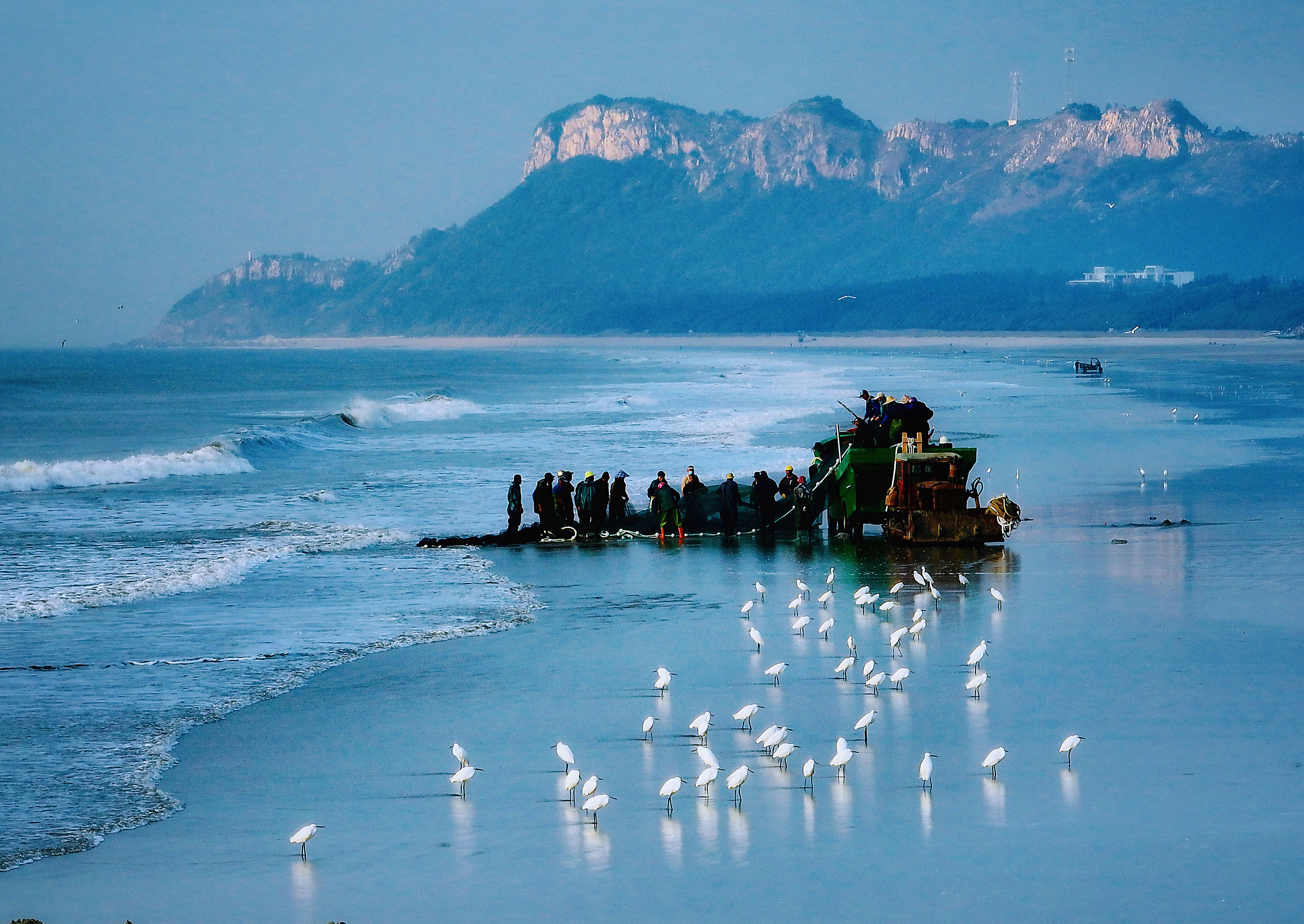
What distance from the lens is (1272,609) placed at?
1750 centimetres

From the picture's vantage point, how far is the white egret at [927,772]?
1080 centimetres

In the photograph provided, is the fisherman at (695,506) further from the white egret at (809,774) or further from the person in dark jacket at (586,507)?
the white egret at (809,774)

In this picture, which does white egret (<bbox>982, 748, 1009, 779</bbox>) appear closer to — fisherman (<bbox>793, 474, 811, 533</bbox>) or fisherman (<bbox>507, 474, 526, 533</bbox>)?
fisherman (<bbox>507, 474, 526, 533</bbox>)

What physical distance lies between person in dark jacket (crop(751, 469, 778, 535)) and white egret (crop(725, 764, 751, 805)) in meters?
15.1

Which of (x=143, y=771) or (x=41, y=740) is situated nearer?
(x=143, y=771)

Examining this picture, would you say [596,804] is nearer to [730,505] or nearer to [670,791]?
[670,791]

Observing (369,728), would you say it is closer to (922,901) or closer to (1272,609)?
(922,901)

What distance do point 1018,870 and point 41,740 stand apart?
25.8ft

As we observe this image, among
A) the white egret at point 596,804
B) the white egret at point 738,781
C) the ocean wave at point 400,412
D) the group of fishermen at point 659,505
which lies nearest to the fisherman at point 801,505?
the group of fishermen at point 659,505

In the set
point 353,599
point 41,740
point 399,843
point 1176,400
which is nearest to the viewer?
point 399,843

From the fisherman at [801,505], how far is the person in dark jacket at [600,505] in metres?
3.19

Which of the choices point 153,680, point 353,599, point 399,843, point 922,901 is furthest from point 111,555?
point 922,901

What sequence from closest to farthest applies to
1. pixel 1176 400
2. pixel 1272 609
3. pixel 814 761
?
1. pixel 814 761
2. pixel 1272 609
3. pixel 1176 400

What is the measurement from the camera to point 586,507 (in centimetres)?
2598
